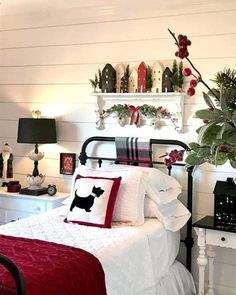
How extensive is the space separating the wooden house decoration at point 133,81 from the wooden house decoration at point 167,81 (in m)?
0.24

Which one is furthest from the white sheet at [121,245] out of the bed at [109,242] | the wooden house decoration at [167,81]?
the wooden house decoration at [167,81]

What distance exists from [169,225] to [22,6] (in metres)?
2.33

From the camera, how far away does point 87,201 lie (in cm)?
279

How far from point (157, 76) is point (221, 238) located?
4.37 feet

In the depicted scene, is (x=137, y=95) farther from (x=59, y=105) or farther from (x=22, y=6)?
(x=22, y=6)

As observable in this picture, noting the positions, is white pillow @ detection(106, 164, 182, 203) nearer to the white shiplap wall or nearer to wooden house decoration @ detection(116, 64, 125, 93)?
the white shiplap wall

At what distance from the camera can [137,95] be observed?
11.0 ft

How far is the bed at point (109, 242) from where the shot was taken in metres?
1.91

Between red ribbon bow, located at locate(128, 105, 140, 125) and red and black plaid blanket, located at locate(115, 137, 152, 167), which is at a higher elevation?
red ribbon bow, located at locate(128, 105, 140, 125)

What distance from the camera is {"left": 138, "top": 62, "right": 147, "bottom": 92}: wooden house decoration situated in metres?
3.33

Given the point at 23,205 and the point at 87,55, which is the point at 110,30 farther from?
the point at 23,205

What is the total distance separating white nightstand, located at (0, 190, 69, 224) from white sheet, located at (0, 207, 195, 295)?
1.71 ft

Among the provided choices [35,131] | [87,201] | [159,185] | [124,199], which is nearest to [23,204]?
[35,131]

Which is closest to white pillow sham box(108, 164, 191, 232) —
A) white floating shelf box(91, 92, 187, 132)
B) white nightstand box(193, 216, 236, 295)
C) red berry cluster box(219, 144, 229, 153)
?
white nightstand box(193, 216, 236, 295)
